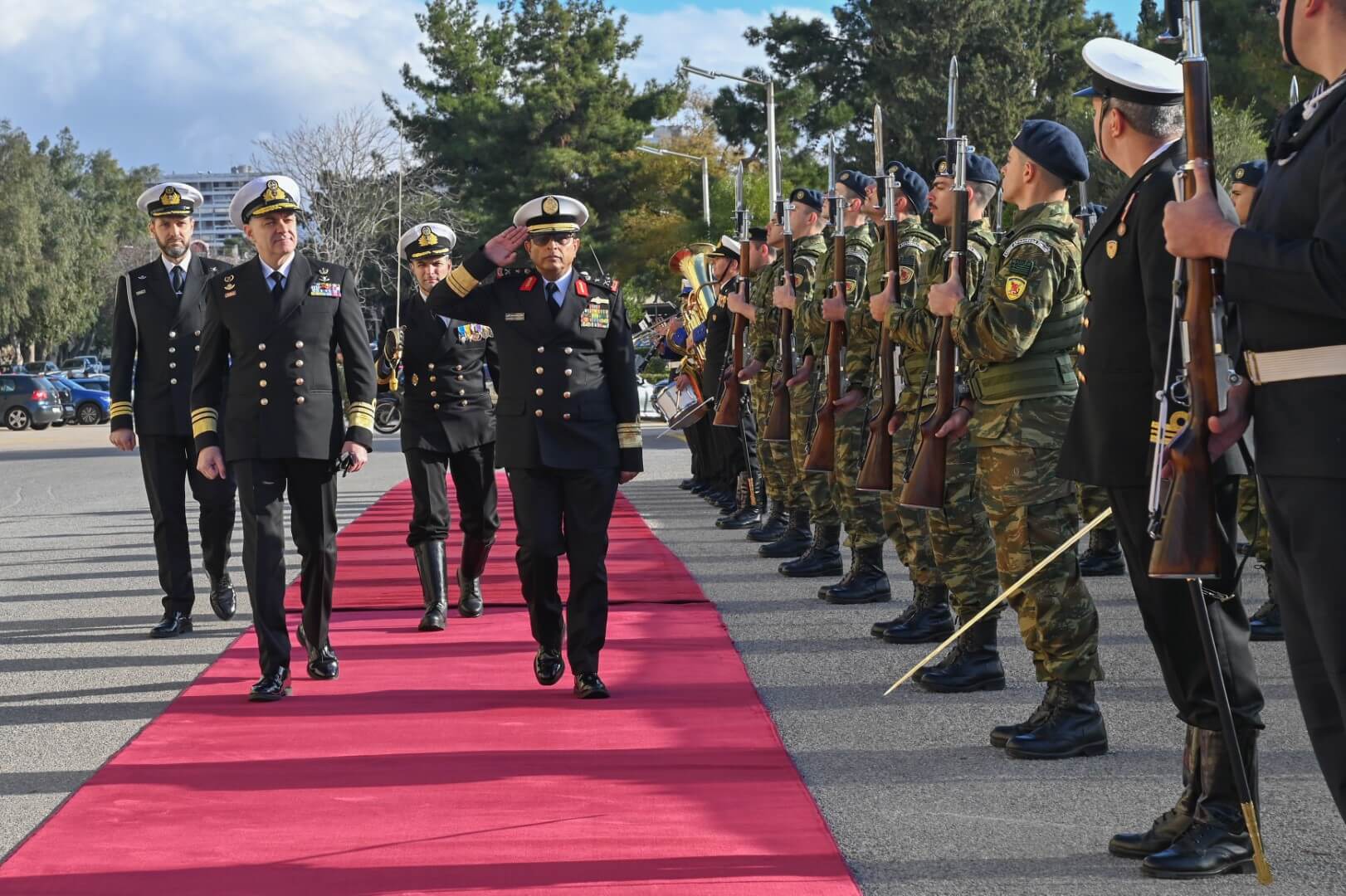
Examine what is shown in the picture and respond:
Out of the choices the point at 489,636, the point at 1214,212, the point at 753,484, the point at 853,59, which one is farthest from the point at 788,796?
the point at 853,59

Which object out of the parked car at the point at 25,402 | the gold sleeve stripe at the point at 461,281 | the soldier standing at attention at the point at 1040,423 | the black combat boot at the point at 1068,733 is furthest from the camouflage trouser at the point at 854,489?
the parked car at the point at 25,402

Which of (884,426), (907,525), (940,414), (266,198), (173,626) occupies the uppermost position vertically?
(266,198)

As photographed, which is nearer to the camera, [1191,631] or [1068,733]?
[1191,631]

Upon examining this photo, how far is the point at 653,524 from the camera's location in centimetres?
1428

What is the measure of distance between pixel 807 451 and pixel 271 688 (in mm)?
4053

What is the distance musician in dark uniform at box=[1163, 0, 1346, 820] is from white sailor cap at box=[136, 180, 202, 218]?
21.1 ft

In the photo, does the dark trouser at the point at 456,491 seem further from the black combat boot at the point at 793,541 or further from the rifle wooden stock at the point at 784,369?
the black combat boot at the point at 793,541

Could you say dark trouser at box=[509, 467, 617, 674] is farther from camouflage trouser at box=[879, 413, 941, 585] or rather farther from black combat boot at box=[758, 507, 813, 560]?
black combat boot at box=[758, 507, 813, 560]

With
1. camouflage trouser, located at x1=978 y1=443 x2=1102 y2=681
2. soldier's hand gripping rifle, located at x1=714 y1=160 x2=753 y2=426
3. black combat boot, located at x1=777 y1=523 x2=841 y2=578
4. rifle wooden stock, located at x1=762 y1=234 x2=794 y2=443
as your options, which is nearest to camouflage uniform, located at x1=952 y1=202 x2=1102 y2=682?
camouflage trouser, located at x1=978 y1=443 x2=1102 y2=681

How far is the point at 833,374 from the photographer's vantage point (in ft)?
29.9

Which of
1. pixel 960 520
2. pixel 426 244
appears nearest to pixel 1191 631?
pixel 960 520

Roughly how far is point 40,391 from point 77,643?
3646 cm

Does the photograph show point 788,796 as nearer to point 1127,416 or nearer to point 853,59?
point 1127,416

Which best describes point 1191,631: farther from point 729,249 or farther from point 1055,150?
point 729,249
